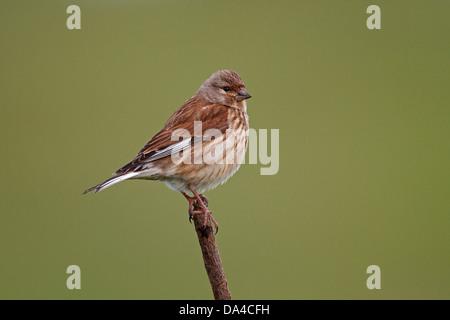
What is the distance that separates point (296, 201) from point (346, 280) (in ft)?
8.13

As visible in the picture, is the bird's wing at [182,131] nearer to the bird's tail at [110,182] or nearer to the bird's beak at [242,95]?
the bird's tail at [110,182]

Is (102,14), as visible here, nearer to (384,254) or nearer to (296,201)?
(296,201)

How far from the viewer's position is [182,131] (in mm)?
4551

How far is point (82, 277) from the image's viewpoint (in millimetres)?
8055

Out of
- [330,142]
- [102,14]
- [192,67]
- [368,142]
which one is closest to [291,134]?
[330,142]

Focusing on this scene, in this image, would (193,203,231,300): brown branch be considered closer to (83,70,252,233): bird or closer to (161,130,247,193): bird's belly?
(83,70,252,233): bird

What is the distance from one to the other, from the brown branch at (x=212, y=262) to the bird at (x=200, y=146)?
112 millimetres

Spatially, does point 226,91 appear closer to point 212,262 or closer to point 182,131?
point 182,131

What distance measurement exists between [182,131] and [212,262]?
1.16 m

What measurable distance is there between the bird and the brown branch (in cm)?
11

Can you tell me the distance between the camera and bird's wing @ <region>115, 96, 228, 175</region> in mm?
4410

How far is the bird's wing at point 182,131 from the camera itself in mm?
4410

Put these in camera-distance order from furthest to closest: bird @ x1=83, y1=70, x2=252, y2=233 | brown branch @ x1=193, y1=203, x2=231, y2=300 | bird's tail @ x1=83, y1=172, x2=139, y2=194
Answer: bird @ x1=83, y1=70, x2=252, y2=233, bird's tail @ x1=83, y1=172, x2=139, y2=194, brown branch @ x1=193, y1=203, x2=231, y2=300

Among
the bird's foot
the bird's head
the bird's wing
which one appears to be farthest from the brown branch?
the bird's head
